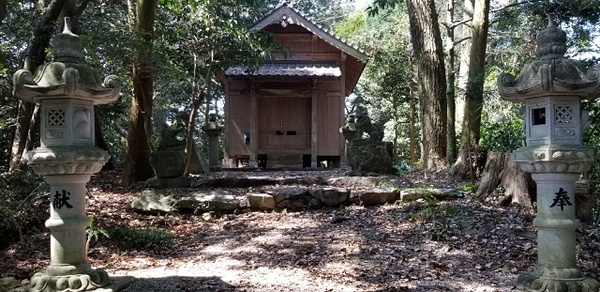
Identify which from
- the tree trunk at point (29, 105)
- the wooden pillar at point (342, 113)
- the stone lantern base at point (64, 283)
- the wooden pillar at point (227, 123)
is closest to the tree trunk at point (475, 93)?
the wooden pillar at point (342, 113)

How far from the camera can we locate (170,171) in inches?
379

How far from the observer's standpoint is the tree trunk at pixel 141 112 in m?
9.28

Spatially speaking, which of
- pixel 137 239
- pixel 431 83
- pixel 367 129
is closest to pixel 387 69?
pixel 431 83

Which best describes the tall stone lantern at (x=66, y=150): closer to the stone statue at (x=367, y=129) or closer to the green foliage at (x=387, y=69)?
the stone statue at (x=367, y=129)

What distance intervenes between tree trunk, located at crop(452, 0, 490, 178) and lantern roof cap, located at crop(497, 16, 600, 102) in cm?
575

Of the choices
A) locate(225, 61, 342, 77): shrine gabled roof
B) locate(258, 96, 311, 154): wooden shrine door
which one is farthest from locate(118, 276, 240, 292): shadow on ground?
locate(258, 96, 311, 154): wooden shrine door

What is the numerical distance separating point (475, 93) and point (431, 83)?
3.77 feet

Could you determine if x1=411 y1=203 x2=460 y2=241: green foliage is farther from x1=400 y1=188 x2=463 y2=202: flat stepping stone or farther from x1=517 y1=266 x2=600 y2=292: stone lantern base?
x1=517 y1=266 x2=600 y2=292: stone lantern base

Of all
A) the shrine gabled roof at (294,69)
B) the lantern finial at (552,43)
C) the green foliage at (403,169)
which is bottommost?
the green foliage at (403,169)

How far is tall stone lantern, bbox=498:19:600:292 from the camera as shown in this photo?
12.7 feet

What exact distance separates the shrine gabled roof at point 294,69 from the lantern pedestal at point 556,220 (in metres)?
11.0

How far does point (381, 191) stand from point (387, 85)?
47.3 ft

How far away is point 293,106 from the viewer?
16906 mm

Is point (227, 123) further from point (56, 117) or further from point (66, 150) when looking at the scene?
point (66, 150)
